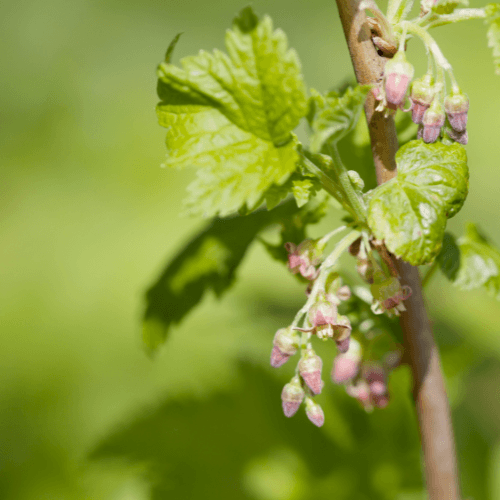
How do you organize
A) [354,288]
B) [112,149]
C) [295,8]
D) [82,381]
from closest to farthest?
1. [354,288]
2. [82,381]
3. [112,149]
4. [295,8]

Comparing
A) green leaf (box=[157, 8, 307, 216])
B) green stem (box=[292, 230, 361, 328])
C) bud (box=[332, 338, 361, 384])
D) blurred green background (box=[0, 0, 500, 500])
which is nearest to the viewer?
green leaf (box=[157, 8, 307, 216])

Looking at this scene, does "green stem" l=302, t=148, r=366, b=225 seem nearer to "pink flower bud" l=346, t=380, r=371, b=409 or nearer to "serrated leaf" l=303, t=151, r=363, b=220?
"serrated leaf" l=303, t=151, r=363, b=220

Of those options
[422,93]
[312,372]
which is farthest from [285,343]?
[422,93]

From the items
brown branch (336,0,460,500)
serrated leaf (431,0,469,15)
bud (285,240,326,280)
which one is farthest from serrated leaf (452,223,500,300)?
serrated leaf (431,0,469,15)

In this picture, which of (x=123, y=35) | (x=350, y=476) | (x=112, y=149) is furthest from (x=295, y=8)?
(x=350, y=476)

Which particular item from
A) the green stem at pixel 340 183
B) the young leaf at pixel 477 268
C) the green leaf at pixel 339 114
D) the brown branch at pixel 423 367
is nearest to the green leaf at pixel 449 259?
the young leaf at pixel 477 268

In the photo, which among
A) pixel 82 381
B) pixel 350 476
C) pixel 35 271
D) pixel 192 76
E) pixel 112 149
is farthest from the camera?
pixel 112 149

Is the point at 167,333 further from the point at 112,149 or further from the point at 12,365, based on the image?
the point at 112,149
